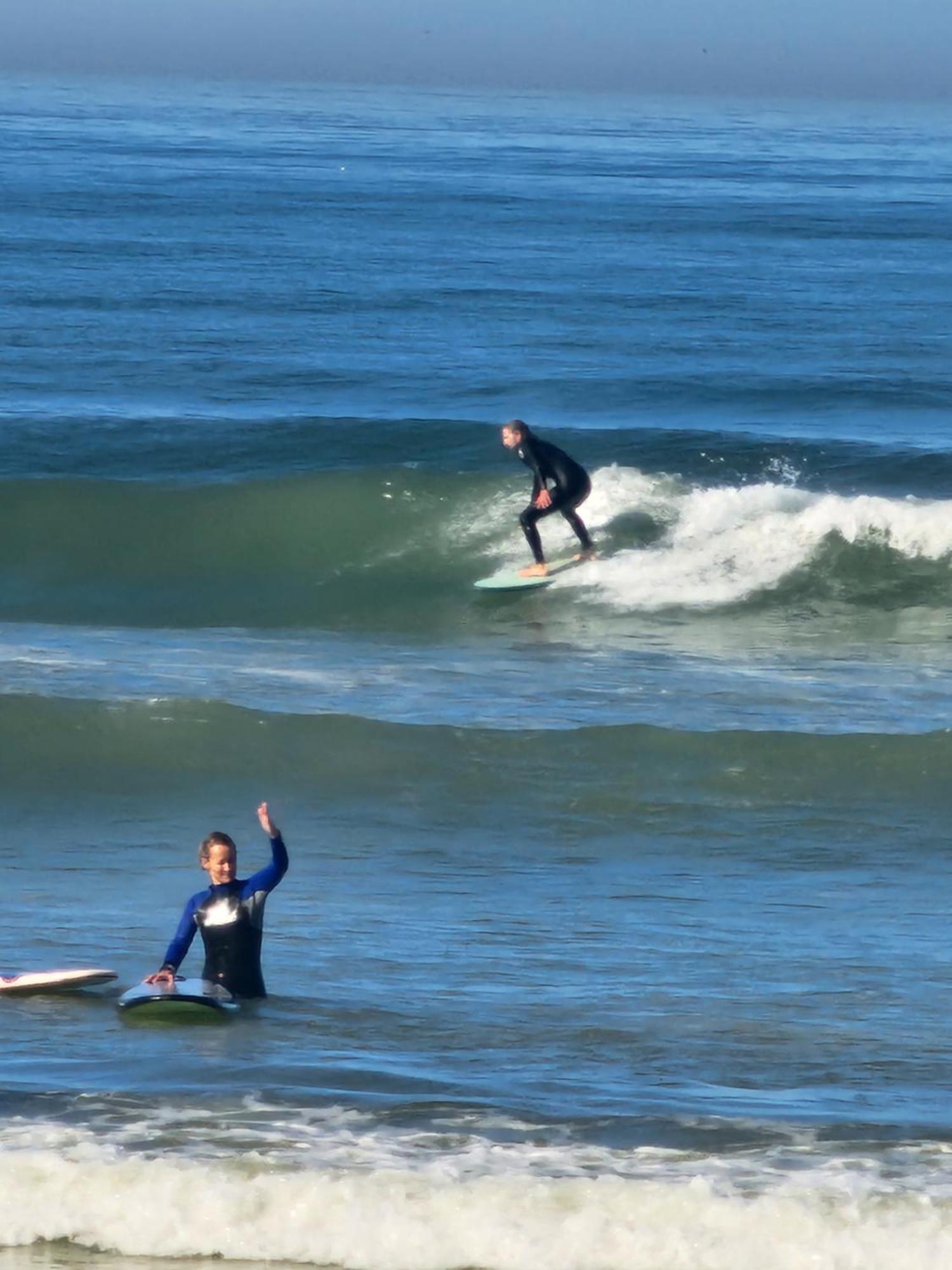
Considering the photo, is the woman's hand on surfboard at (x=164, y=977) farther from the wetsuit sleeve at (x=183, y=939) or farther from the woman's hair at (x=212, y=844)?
the woman's hair at (x=212, y=844)

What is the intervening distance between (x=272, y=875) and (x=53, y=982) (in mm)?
1002

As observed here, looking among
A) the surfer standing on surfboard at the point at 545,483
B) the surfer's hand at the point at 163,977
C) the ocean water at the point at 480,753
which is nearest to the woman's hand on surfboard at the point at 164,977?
the surfer's hand at the point at 163,977

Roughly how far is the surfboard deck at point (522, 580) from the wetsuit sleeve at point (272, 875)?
919cm

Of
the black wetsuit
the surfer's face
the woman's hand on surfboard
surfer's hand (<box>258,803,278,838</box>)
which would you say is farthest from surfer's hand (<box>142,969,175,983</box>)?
the black wetsuit

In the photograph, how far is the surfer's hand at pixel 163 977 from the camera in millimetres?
7410

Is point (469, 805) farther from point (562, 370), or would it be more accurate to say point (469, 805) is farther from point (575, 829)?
point (562, 370)

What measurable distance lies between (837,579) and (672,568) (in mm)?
1561

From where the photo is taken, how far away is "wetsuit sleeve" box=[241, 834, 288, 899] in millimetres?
7484

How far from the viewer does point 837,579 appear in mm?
17375

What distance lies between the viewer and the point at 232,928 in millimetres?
7562

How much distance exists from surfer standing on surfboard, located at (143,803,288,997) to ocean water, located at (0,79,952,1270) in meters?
0.28

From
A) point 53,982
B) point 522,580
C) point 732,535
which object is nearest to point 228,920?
point 53,982

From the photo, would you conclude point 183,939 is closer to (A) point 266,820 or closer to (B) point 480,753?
A: (A) point 266,820

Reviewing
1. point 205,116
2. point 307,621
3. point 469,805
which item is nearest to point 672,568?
point 307,621
